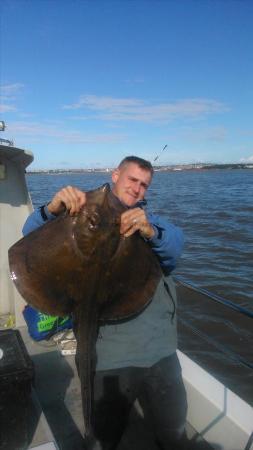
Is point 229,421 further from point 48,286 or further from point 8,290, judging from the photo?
point 8,290

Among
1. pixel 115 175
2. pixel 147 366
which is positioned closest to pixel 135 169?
pixel 115 175

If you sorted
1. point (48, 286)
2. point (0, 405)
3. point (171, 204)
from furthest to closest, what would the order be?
1. point (171, 204)
2. point (0, 405)
3. point (48, 286)

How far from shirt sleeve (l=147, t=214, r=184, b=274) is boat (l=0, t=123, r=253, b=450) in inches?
49.8

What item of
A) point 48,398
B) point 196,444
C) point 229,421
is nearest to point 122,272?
point 229,421

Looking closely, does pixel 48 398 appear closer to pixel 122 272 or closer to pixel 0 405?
pixel 0 405

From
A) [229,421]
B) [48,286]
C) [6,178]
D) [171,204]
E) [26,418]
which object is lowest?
[171,204]

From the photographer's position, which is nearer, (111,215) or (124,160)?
(111,215)

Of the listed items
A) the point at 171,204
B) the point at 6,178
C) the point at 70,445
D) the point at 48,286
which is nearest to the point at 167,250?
Result: the point at 48,286

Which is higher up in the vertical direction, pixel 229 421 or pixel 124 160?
pixel 124 160

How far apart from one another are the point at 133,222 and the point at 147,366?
1.32 metres

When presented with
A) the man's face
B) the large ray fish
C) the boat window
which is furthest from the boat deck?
the boat window

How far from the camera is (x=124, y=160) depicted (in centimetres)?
390

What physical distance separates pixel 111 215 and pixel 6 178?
3.68 metres

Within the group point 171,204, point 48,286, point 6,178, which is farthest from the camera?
point 171,204
